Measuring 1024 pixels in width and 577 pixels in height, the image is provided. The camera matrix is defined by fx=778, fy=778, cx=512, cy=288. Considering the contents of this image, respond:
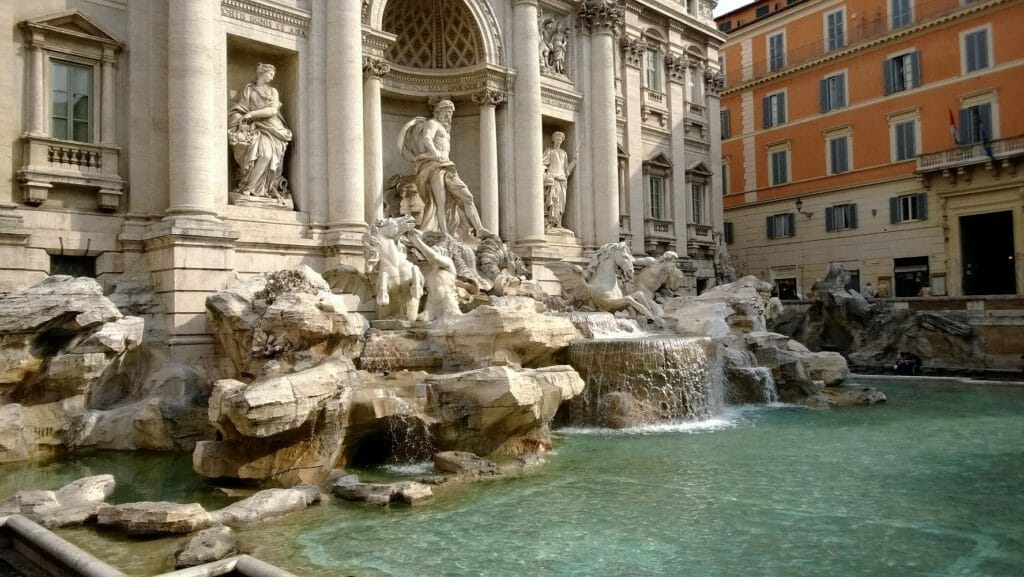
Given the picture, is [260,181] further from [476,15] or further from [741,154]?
[741,154]

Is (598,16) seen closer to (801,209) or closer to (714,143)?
(714,143)

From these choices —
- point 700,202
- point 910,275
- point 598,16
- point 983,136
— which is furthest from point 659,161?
point 983,136

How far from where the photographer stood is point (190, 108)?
1201 cm

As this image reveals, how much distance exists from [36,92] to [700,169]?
1846 centimetres

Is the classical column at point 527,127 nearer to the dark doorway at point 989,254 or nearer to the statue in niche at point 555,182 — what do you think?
the statue in niche at point 555,182

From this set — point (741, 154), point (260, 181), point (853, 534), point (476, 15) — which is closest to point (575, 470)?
point (853, 534)

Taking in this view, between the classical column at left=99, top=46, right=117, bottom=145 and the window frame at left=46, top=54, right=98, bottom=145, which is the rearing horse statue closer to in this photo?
the classical column at left=99, top=46, right=117, bottom=145

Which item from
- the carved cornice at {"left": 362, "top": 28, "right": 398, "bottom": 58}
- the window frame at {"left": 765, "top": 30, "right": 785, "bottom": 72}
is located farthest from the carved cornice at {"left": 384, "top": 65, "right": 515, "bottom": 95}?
the window frame at {"left": 765, "top": 30, "right": 785, "bottom": 72}

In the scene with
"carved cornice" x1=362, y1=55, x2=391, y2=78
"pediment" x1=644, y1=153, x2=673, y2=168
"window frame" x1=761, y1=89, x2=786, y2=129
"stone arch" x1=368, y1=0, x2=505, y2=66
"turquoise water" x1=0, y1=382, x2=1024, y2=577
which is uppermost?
"window frame" x1=761, y1=89, x2=786, y2=129

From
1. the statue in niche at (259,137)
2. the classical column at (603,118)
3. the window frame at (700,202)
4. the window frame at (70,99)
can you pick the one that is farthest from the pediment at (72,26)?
the window frame at (700,202)

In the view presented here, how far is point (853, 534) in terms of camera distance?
6.01 m

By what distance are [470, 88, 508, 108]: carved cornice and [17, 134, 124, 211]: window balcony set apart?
25.9 ft

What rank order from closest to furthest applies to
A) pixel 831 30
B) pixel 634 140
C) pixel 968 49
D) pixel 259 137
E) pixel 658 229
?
1. pixel 259 137
2. pixel 634 140
3. pixel 658 229
4. pixel 968 49
5. pixel 831 30

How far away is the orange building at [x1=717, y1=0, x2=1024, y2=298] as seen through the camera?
2436 cm
